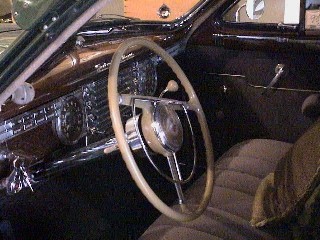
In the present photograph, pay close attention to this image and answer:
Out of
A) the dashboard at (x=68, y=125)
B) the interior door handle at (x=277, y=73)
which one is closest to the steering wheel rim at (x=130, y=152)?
the dashboard at (x=68, y=125)

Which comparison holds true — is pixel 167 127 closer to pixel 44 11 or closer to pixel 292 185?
pixel 292 185

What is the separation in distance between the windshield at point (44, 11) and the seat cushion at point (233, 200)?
0.71 metres

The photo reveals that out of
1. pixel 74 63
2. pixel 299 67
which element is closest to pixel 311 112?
pixel 299 67

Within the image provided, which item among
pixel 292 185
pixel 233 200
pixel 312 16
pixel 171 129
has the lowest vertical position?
pixel 233 200

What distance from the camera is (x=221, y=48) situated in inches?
97.0

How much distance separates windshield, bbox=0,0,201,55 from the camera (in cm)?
98

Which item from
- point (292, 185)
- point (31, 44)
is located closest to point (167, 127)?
point (292, 185)

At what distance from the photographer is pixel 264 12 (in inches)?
94.7

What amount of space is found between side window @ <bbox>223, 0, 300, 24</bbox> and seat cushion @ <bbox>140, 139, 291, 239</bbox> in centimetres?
57

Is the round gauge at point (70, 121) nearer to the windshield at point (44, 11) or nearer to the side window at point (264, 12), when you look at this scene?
the windshield at point (44, 11)

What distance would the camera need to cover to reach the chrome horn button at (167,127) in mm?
1439

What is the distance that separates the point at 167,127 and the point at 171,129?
2 cm

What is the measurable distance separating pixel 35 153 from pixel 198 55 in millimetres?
1138

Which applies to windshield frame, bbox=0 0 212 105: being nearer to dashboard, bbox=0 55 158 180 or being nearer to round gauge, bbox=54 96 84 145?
dashboard, bbox=0 55 158 180
